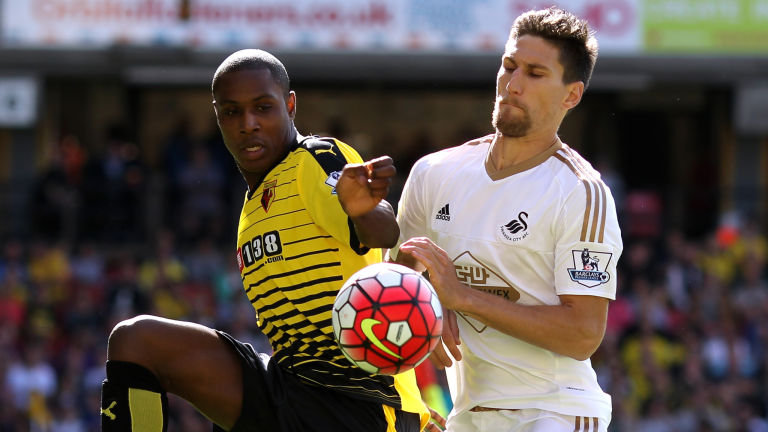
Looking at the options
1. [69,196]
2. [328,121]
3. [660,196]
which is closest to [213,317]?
[69,196]

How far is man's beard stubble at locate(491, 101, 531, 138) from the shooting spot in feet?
15.3

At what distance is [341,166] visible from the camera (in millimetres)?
4535

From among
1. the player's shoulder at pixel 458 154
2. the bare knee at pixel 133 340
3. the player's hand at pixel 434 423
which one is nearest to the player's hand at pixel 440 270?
the player's shoulder at pixel 458 154

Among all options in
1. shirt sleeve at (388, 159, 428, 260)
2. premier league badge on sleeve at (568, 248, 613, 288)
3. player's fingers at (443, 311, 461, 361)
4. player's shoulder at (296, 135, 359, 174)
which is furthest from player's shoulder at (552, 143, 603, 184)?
player's shoulder at (296, 135, 359, 174)

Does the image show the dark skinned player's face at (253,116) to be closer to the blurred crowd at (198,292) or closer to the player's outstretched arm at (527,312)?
the player's outstretched arm at (527,312)

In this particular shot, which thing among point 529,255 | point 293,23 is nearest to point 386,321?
point 529,255

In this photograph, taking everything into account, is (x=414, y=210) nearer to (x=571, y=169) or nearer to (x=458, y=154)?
(x=458, y=154)

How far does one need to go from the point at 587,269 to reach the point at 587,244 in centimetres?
9

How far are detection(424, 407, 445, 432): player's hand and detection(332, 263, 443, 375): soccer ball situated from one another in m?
0.90

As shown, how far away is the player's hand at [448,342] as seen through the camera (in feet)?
14.9

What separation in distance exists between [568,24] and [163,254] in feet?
33.0

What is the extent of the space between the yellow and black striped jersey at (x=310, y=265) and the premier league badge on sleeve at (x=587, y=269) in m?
0.78

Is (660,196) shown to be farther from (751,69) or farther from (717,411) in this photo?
(717,411)

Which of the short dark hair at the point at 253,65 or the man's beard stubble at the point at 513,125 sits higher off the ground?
the short dark hair at the point at 253,65
